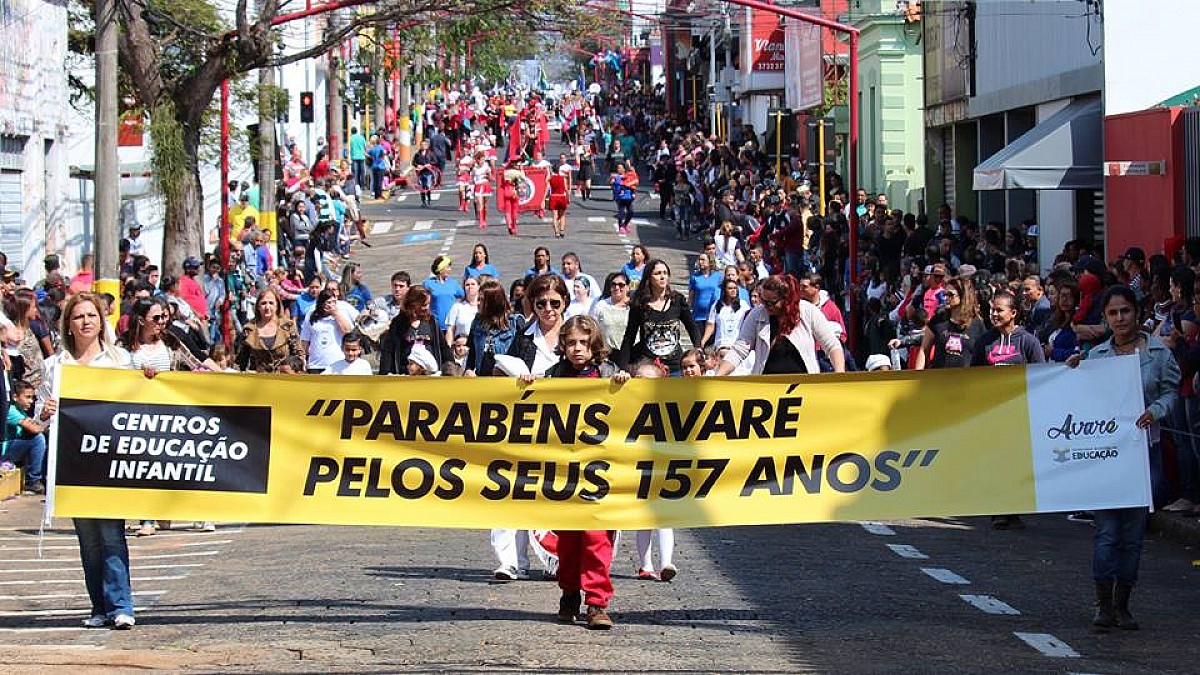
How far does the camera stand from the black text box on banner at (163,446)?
10.6 meters

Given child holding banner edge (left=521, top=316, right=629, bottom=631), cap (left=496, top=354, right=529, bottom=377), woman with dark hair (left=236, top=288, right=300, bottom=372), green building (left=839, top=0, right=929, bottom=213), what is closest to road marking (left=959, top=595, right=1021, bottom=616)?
child holding banner edge (left=521, top=316, right=629, bottom=631)

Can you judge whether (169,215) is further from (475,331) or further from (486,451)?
(486,451)

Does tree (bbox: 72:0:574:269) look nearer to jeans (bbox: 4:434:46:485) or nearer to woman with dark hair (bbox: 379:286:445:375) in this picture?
jeans (bbox: 4:434:46:485)

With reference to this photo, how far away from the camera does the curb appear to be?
585 inches

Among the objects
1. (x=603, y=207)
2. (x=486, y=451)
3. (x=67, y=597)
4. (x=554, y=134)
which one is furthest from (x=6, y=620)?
(x=554, y=134)

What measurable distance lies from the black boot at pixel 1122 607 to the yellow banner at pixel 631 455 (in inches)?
17.1

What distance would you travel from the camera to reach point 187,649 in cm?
998

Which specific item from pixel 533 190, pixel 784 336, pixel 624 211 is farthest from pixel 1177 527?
pixel 533 190

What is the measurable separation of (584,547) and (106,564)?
7.86ft

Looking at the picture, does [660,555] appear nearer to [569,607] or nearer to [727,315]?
[569,607]

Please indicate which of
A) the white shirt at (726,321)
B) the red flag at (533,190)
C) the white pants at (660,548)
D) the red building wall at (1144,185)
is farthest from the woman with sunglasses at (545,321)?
the red flag at (533,190)

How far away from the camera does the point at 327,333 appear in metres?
19.1

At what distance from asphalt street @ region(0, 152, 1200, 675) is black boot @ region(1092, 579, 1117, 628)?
116 millimetres

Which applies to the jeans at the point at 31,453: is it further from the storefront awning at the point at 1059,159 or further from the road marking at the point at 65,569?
the storefront awning at the point at 1059,159
